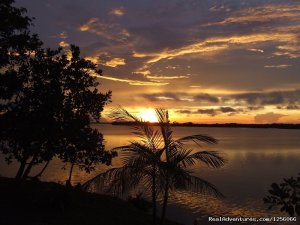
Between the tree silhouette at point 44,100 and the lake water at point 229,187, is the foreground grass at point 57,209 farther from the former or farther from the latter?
the lake water at point 229,187

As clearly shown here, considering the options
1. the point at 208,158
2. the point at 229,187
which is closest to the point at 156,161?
the point at 208,158

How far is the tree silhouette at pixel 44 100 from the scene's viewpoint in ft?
52.5

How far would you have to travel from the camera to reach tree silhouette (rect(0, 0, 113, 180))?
16.0 m

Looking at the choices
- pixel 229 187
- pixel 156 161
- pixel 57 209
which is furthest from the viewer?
pixel 229 187

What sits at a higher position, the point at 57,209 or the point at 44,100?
the point at 44,100

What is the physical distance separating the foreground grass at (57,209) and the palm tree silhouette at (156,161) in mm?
3008

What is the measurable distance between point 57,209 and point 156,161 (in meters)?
4.95

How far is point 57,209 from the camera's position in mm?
13602

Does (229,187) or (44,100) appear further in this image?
(229,187)

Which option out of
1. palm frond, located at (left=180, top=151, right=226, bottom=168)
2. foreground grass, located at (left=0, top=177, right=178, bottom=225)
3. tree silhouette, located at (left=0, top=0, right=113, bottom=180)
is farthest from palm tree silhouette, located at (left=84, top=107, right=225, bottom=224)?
tree silhouette, located at (left=0, top=0, right=113, bottom=180)

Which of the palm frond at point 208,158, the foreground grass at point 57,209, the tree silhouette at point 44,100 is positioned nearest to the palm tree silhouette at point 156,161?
the palm frond at point 208,158

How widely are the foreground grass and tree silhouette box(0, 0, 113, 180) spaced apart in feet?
7.02

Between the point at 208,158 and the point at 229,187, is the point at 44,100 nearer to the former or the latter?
the point at 208,158

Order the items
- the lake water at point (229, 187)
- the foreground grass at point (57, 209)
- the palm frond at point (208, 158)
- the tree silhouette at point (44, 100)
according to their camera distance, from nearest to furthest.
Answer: the palm frond at point (208, 158), the foreground grass at point (57, 209), the tree silhouette at point (44, 100), the lake water at point (229, 187)
